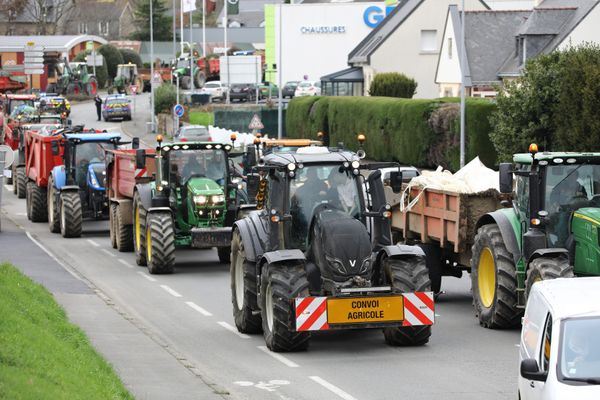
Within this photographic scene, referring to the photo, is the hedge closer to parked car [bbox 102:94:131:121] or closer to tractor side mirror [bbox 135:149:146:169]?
tractor side mirror [bbox 135:149:146:169]

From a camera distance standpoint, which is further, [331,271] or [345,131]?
[345,131]

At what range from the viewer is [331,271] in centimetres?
1723

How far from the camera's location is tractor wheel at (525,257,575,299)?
16.9 metres

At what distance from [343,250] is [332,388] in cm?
256

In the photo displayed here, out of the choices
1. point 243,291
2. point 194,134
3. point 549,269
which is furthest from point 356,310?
point 194,134

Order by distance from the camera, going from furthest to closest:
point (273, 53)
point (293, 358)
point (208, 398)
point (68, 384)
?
point (273, 53)
point (293, 358)
point (208, 398)
point (68, 384)

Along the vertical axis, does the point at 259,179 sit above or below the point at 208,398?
above

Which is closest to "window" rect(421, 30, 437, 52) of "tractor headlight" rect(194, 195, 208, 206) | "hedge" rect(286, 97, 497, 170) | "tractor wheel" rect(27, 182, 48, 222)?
"hedge" rect(286, 97, 497, 170)

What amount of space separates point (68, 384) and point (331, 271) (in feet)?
17.6

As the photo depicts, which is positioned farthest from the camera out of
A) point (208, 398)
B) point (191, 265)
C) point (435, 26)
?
point (435, 26)

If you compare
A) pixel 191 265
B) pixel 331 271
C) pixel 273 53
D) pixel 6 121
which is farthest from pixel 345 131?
pixel 273 53

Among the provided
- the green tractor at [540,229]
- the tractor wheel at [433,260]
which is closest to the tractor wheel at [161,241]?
the tractor wheel at [433,260]

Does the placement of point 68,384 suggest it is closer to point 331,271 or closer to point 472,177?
point 331,271

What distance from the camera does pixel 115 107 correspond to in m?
88.8
